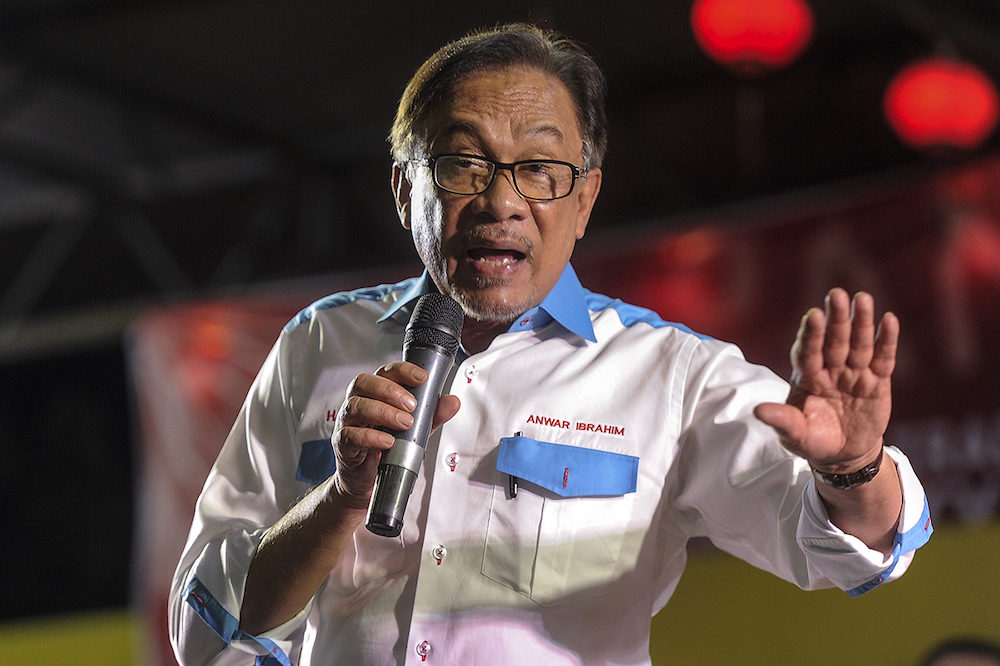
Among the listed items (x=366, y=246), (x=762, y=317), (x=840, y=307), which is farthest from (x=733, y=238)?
(x=366, y=246)

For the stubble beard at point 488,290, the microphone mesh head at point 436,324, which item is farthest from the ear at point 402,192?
the microphone mesh head at point 436,324

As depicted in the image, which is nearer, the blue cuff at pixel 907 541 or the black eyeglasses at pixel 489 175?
the blue cuff at pixel 907 541

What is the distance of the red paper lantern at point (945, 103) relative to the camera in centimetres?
416

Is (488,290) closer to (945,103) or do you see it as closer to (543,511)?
(543,511)

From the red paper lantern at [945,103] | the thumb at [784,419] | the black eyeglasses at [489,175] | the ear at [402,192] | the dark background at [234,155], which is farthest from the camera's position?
the dark background at [234,155]

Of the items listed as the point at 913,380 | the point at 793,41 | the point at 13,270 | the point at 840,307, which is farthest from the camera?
the point at 13,270

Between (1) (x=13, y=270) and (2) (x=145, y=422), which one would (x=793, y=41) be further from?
(1) (x=13, y=270)

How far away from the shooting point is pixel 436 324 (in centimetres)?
135

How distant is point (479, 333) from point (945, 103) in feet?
10.8

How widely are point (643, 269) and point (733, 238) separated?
1.36ft

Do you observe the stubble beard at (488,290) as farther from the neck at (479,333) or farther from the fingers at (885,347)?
the fingers at (885,347)

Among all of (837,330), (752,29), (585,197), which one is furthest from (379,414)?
(752,29)

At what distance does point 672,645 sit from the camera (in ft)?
12.2

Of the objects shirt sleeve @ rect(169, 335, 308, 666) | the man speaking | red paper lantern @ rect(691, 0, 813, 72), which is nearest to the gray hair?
the man speaking
